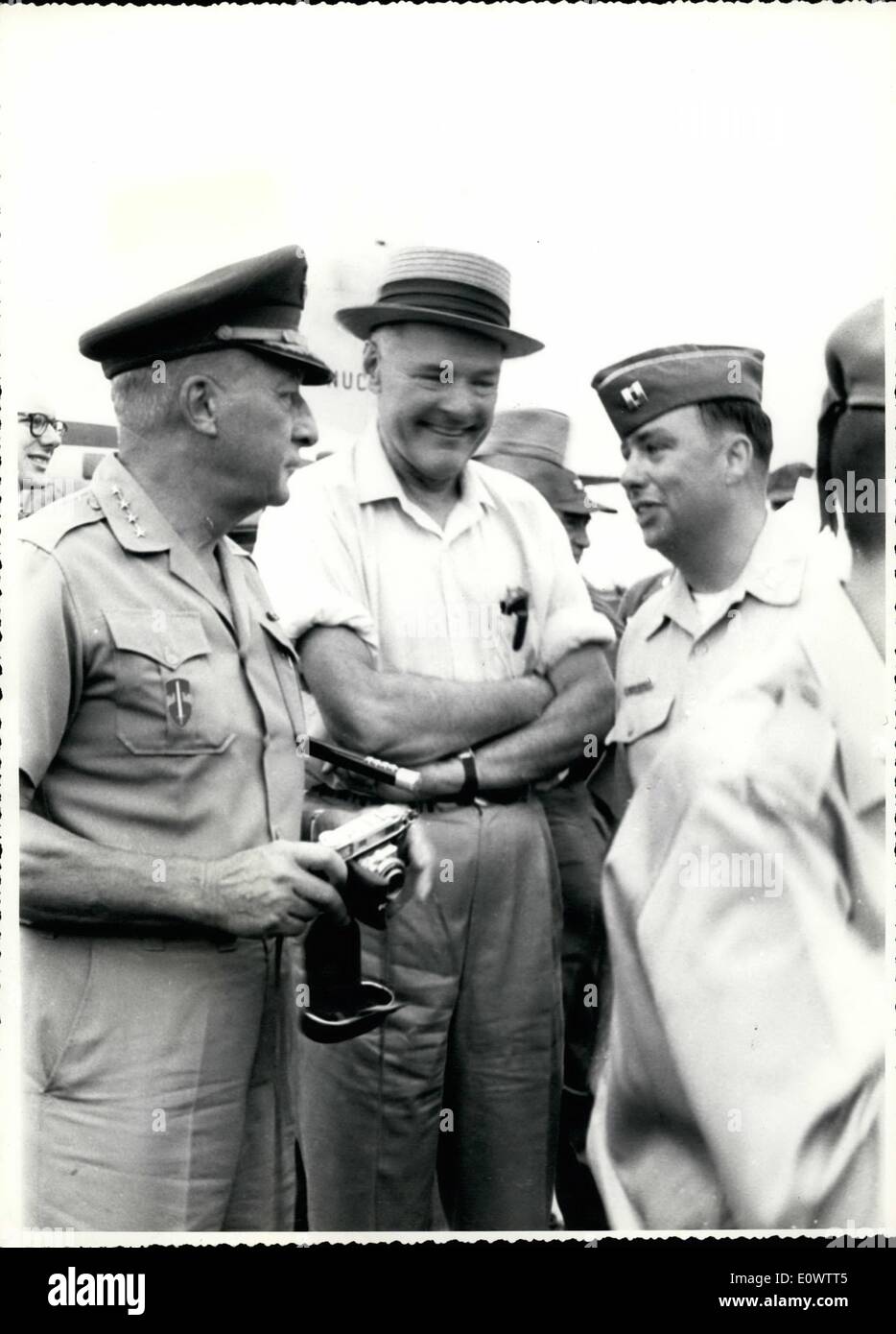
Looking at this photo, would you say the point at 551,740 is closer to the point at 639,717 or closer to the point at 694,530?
the point at 639,717

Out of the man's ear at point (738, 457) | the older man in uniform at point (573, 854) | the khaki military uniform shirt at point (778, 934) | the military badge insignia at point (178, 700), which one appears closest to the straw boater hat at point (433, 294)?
the older man in uniform at point (573, 854)

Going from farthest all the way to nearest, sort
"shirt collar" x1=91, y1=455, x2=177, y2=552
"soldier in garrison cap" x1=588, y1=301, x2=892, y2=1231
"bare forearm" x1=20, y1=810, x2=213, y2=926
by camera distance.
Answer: "soldier in garrison cap" x1=588, y1=301, x2=892, y2=1231 < "shirt collar" x1=91, y1=455, x2=177, y2=552 < "bare forearm" x1=20, y1=810, x2=213, y2=926

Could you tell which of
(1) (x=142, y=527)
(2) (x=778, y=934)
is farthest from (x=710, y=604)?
(1) (x=142, y=527)

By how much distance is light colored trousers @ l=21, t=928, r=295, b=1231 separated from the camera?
3770 mm

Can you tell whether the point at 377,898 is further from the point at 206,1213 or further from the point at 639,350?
the point at 639,350

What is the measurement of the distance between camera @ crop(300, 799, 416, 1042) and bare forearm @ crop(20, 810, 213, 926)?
33 cm

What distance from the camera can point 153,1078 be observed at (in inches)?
148

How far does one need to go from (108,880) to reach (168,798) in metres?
0.24

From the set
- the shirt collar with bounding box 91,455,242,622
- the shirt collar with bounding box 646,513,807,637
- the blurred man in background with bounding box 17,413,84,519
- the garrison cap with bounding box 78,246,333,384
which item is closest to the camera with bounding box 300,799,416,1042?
the shirt collar with bounding box 91,455,242,622

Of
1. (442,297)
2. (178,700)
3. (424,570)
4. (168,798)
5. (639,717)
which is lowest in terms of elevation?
(168,798)

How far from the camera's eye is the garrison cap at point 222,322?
390 cm

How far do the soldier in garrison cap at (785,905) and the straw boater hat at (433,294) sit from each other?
922mm

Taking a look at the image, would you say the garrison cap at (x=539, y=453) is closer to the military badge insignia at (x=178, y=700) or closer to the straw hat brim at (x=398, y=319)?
the straw hat brim at (x=398, y=319)

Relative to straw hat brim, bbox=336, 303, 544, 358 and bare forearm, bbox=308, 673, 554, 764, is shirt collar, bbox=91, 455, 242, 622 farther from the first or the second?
straw hat brim, bbox=336, 303, 544, 358
